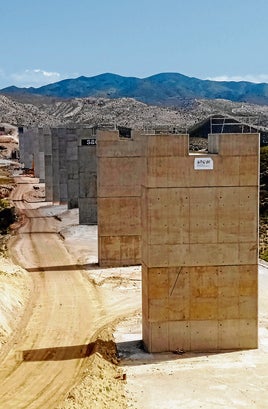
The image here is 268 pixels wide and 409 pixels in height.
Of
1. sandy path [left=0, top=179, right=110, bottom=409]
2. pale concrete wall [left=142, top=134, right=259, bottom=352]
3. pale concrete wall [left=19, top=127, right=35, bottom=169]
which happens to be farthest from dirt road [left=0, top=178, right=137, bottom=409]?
pale concrete wall [left=19, top=127, right=35, bottom=169]

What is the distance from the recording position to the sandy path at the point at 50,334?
18.3m

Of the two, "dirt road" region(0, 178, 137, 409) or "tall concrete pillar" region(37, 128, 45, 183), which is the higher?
"tall concrete pillar" region(37, 128, 45, 183)

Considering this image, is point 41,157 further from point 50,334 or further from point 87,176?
point 50,334

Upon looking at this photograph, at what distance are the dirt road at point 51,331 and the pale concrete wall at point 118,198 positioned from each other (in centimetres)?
251

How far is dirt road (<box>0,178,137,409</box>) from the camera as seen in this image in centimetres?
1834

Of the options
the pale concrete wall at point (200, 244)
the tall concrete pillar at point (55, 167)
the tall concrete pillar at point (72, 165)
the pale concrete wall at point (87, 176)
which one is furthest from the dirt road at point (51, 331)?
the tall concrete pillar at point (55, 167)

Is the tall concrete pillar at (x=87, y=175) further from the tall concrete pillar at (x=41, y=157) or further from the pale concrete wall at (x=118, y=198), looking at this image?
the tall concrete pillar at (x=41, y=157)

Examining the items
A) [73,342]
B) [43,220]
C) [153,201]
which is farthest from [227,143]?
[43,220]

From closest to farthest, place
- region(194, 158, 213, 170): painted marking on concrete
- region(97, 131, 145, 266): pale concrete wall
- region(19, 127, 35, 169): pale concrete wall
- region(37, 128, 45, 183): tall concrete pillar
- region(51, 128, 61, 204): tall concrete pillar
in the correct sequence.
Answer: region(194, 158, 213, 170): painted marking on concrete, region(97, 131, 145, 266): pale concrete wall, region(51, 128, 61, 204): tall concrete pillar, region(37, 128, 45, 183): tall concrete pillar, region(19, 127, 35, 169): pale concrete wall

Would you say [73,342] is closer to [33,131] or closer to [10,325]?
[10,325]

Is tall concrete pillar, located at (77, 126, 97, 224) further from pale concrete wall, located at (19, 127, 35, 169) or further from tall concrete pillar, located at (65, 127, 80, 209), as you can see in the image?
pale concrete wall, located at (19, 127, 35, 169)

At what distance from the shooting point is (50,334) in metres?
23.1

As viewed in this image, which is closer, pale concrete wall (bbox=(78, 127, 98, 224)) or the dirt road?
the dirt road

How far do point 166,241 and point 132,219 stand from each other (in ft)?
48.1
